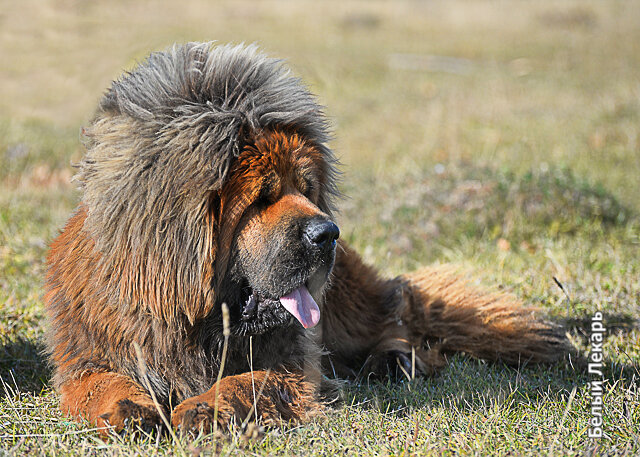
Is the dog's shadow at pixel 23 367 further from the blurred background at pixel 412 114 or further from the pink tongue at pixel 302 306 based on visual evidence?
the pink tongue at pixel 302 306

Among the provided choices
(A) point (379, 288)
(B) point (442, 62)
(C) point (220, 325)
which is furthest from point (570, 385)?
(B) point (442, 62)

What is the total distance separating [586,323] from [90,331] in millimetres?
3329

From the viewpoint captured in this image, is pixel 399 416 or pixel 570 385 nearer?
pixel 399 416

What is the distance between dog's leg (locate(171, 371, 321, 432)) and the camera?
2.67 metres

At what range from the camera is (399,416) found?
10.3 ft

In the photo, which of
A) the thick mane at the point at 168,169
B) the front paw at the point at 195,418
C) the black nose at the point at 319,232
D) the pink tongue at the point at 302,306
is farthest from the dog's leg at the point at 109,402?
the black nose at the point at 319,232

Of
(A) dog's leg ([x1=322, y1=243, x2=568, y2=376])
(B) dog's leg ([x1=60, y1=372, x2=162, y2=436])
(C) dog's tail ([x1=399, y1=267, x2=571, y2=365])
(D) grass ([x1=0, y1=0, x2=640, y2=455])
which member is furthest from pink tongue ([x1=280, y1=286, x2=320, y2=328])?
(C) dog's tail ([x1=399, y1=267, x2=571, y2=365])

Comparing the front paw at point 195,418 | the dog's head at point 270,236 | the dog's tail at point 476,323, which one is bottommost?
the dog's tail at point 476,323

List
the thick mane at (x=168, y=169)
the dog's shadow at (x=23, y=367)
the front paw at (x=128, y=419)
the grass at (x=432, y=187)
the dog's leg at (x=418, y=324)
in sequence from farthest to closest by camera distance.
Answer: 1. the dog's leg at (x=418, y=324)
2. the dog's shadow at (x=23, y=367)
3. the grass at (x=432, y=187)
4. the thick mane at (x=168, y=169)
5. the front paw at (x=128, y=419)

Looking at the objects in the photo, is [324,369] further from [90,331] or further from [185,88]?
[185,88]

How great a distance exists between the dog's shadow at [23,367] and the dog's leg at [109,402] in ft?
1.80

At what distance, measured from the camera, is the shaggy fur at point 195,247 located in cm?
275

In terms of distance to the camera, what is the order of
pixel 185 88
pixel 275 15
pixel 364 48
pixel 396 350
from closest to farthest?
pixel 185 88, pixel 396 350, pixel 364 48, pixel 275 15

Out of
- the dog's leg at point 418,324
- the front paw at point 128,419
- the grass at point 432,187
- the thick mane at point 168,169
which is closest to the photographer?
the front paw at point 128,419
